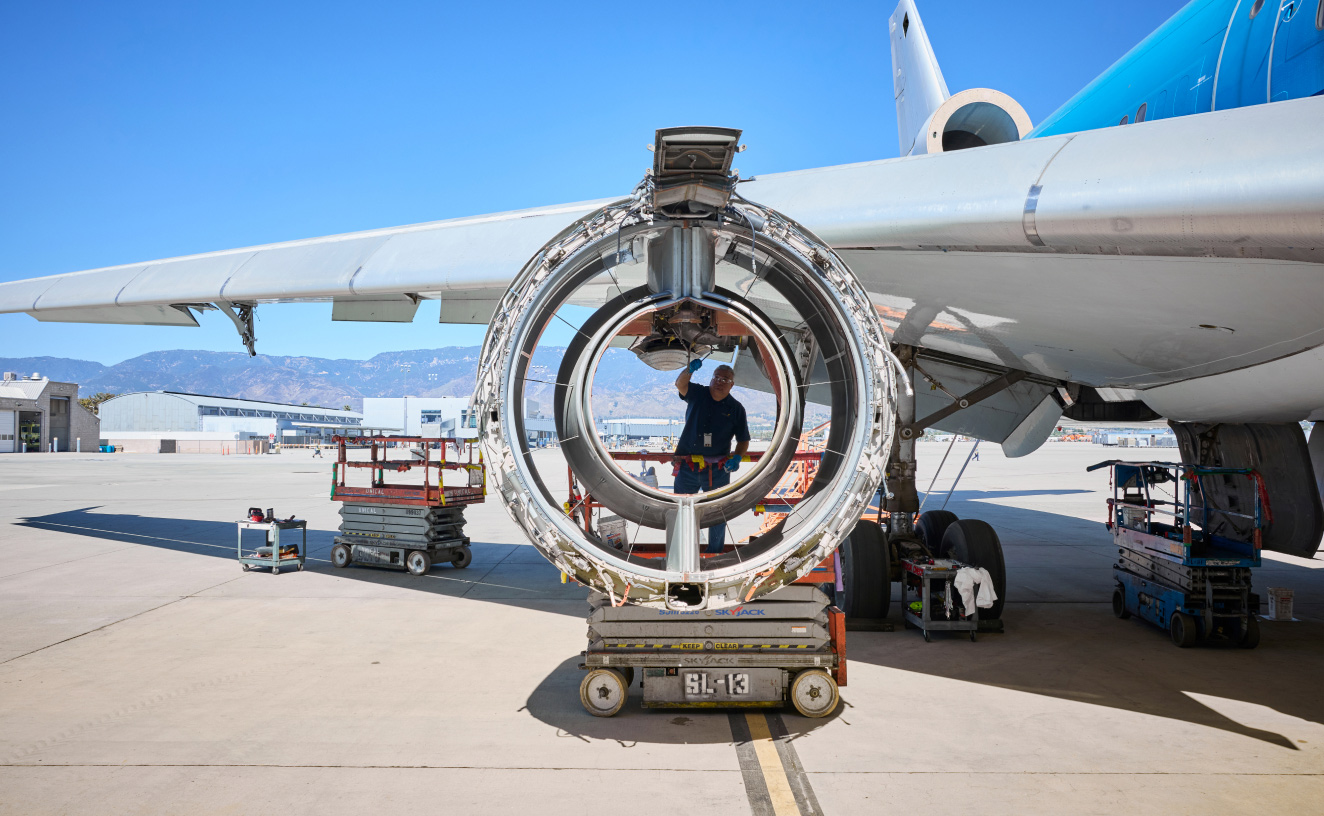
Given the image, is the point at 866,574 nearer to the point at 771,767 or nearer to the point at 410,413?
the point at 771,767

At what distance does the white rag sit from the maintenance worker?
2.51 metres

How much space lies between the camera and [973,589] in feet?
22.8

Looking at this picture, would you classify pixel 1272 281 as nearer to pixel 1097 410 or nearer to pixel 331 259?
pixel 1097 410

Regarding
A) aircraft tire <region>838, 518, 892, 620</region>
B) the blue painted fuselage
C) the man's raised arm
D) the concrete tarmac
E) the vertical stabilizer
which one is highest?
the vertical stabilizer

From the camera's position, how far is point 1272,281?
409 centimetres

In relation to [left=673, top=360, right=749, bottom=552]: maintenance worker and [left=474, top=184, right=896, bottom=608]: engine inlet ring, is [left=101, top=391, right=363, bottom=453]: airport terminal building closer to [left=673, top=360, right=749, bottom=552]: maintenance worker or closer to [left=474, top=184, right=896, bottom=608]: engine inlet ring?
[left=673, top=360, right=749, bottom=552]: maintenance worker

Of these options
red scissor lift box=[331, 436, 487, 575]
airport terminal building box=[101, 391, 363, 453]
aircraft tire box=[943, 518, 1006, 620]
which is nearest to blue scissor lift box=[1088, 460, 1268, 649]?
aircraft tire box=[943, 518, 1006, 620]

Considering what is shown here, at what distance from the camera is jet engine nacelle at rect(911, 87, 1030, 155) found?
7.60 metres

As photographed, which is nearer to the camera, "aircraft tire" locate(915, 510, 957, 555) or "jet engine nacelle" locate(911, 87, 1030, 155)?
"jet engine nacelle" locate(911, 87, 1030, 155)

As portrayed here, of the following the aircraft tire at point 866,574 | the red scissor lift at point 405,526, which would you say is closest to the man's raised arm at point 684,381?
the aircraft tire at point 866,574

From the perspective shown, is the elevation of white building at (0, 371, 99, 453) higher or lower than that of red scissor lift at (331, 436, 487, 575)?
higher

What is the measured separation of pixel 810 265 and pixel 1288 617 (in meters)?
7.17

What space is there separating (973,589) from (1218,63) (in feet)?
14.5

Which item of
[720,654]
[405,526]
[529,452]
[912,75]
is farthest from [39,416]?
[720,654]
